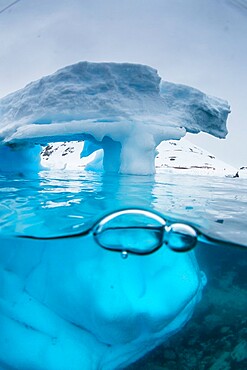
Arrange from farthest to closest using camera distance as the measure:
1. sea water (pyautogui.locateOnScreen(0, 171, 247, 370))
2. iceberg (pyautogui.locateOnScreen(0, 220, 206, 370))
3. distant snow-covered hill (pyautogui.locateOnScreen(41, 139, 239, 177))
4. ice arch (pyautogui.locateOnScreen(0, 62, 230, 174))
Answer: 1. distant snow-covered hill (pyautogui.locateOnScreen(41, 139, 239, 177))
2. ice arch (pyautogui.locateOnScreen(0, 62, 230, 174))
3. sea water (pyautogui.locateOnScreen(0, 171, 247, 370))
4. iceberg (pyautogui.locateOnScreen(0, 220, 206, 370))

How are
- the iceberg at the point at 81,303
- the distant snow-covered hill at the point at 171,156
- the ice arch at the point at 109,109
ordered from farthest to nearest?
the distant snow-covered hill at the point at 171,156
the ice arch at the point at 109,109
the iceberg at the point at 81,303

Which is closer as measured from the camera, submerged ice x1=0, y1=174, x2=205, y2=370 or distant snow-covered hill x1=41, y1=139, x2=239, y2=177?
submerged ice x1=0, y1=174, x2=205, y2=370

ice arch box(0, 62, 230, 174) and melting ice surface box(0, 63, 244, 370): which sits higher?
ice arch box(0, 62, 230, 174)

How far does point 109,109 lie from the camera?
6383 millimetres

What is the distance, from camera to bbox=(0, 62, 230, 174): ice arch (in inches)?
246

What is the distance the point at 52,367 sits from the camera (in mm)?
1300

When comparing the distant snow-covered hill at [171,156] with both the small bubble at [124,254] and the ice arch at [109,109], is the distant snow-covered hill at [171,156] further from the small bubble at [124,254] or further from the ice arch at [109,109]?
the small bubble at [124,254]

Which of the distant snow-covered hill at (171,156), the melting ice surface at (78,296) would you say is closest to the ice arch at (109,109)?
the melting ice surface at (78,296)

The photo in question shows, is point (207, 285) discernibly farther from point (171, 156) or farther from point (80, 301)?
point (171, 156)

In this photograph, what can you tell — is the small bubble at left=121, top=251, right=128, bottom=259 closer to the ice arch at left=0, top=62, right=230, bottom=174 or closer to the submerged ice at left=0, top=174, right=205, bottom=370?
the submerged ice at left=0, top=174, right=205, bottom=370

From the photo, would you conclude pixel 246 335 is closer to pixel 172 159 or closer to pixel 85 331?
pixel 85 331

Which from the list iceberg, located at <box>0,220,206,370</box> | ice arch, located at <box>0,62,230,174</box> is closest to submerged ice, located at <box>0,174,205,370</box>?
iceberg, located at <box>0,220,206,370</box>

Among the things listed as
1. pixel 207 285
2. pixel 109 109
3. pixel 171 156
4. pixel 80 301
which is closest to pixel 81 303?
pixel 80 301

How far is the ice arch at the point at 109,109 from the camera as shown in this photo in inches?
246
